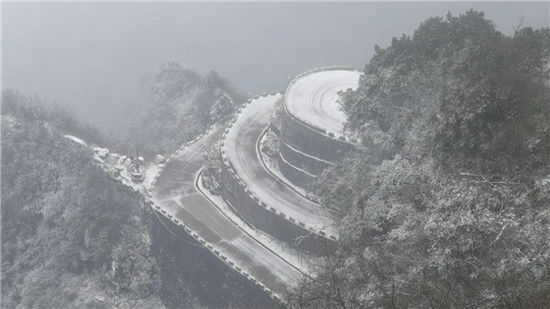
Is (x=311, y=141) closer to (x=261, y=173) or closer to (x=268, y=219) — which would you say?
(x=261, y=173)

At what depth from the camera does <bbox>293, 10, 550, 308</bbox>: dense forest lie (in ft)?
68.8

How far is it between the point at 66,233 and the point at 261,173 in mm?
21011

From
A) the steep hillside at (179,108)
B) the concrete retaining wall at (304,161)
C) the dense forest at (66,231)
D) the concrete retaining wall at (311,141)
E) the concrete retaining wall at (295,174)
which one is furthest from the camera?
the steep hillside at (179,108)

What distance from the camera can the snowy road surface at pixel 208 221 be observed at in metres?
37.1

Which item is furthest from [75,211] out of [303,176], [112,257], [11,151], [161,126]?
[161,126]

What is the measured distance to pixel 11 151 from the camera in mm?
56812

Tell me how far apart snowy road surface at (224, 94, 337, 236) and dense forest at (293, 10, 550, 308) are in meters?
2.08

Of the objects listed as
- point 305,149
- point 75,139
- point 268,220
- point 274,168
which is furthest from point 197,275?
point 75,139

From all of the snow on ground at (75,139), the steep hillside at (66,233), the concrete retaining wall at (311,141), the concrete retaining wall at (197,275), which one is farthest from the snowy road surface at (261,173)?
the snow on ground at (75,139)

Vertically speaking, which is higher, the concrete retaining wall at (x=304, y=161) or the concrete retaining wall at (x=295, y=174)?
the concrete retaining wall at (x=304, y=161)

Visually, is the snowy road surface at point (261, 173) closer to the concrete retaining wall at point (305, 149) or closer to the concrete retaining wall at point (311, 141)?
the concrete retaining wall at point (305, 149)

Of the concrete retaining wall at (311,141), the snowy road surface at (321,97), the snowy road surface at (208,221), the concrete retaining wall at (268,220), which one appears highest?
the snowy road surface at (321,97)

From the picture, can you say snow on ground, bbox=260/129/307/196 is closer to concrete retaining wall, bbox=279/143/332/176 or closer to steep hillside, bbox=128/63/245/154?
concrete retaining wall, bbox=279/143/332/176

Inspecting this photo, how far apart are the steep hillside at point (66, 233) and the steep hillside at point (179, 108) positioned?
916cm
